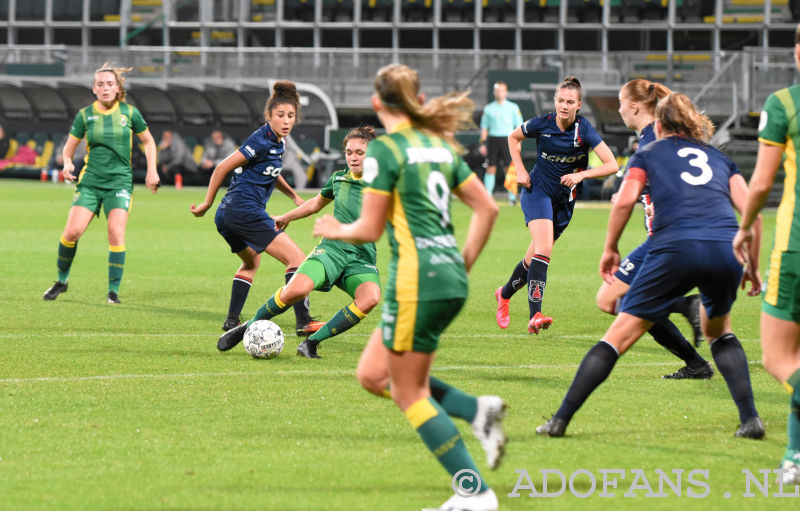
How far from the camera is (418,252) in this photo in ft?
15.4

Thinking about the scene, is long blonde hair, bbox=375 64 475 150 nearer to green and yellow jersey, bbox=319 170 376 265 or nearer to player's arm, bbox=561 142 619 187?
green and yellow jersey, bbox=319 170 376 265

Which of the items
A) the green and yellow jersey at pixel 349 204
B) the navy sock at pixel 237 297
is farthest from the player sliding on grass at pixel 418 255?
the navy sock at pixel 237 297

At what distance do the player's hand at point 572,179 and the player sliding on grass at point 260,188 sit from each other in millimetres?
2248

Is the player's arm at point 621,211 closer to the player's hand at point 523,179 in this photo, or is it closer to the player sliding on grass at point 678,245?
the player sliding on grass at point 678,245

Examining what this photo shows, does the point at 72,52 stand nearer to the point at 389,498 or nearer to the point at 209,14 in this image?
the point at 209,14

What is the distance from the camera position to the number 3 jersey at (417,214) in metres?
4.67

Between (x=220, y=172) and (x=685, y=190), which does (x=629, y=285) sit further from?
(x=220, y=172)

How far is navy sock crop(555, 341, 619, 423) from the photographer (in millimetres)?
5930

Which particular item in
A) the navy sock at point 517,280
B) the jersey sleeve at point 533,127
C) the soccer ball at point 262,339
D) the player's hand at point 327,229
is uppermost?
the jersey sleeve at point 533,127

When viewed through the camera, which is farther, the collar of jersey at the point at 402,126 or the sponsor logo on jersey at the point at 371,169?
the collar of jersey at the point at 402,126

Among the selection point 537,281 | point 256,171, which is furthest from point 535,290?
point 256,171

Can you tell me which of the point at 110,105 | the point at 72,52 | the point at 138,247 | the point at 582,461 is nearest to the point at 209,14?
the point at 72,52

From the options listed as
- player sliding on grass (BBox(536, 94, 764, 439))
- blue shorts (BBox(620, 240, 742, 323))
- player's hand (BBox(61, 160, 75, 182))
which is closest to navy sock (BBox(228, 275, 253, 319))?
player's hand (BBox(61, 160, 75, 182))

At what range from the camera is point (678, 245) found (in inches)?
231
